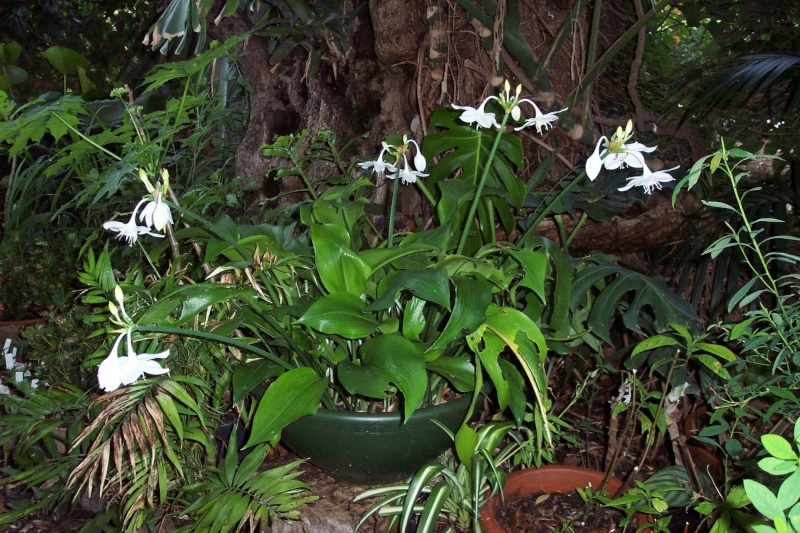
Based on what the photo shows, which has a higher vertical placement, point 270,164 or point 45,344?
point 270,164

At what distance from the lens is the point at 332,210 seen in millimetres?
1346

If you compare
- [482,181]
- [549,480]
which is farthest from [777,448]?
[549,480]

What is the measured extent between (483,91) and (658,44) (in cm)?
126

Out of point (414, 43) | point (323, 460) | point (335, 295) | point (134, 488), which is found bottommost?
point (134, 488)

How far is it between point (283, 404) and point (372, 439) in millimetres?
216

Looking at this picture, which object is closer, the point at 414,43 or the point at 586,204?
the point at 586,204

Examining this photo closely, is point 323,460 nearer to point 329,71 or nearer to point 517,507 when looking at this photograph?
point 517,507

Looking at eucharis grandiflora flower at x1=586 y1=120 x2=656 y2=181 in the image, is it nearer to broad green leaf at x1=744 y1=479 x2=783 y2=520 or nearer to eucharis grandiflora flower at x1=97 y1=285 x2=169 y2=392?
broad green leaf at x1=744 y1=479 x2=783 y2=520

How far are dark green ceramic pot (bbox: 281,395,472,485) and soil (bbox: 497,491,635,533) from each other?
209 millimetres

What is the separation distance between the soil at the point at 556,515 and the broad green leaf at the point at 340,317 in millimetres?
549

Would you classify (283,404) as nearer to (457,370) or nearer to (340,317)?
(340,317)

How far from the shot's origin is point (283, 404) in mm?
1050

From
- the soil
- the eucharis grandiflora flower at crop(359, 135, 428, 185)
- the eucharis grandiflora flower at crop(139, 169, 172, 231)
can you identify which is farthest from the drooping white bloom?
the soil

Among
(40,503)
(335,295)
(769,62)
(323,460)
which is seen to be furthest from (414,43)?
(40,503)
